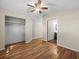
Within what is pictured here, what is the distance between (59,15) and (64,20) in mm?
518

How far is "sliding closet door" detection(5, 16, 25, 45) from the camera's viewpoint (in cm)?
444

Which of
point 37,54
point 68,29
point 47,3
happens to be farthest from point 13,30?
point 68,29

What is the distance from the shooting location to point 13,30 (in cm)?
478

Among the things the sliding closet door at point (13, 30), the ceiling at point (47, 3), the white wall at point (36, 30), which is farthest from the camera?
the white wall at point (36, 30)

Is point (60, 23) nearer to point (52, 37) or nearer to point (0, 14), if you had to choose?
point (52, 37)

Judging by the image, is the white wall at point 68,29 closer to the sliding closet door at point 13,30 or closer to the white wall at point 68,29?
the white wall at point 68,29

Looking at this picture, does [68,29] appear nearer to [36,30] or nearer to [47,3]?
[47,3]

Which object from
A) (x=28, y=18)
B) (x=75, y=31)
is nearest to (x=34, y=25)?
(x=28, y=18)

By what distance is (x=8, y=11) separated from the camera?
12.0 ft

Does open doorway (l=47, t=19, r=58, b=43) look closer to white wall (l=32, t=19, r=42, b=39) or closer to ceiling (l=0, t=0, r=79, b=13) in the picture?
white wall (l=32, t=19, r=42, b=39)

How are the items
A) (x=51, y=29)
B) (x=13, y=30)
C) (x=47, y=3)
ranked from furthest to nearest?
(x=51, y=29) < (x=13, y=30) < (x=47, y=3)

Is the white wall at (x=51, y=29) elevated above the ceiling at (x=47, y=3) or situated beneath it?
situated beneath

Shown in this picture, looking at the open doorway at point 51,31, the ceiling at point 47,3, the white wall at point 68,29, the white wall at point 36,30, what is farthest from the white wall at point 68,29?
the white wall at point 36,30

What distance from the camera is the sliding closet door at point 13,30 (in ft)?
14.6
